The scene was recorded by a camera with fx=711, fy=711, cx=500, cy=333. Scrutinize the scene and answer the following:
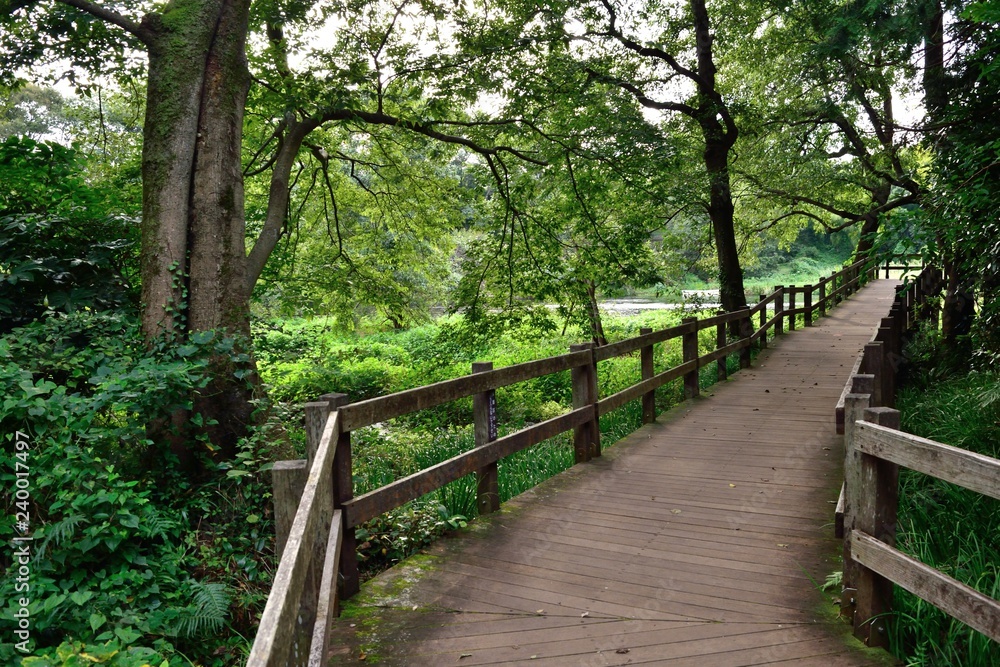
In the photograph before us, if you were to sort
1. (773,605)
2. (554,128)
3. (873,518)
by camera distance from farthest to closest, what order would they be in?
(554,128) → (773,605) → (873,518)

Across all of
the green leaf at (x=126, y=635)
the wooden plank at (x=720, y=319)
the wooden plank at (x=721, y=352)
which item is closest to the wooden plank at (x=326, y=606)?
the green leaf at (x=126, y=635)

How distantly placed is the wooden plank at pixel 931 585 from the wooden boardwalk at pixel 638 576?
0.41m

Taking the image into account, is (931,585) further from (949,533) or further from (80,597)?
(80,597)

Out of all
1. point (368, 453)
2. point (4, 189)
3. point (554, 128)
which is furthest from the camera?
point (554, 128)

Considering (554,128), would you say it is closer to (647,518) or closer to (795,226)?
(647,518)

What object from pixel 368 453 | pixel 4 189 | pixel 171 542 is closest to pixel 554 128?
pixel 368 453

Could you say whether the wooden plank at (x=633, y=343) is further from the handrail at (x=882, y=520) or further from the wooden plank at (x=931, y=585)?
the wooden plank at (x=931, y=585)

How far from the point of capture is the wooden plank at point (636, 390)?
23.6 feet

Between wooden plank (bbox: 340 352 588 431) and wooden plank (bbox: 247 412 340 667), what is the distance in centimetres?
138

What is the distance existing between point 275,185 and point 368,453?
3.41m

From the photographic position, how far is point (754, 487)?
5914mm

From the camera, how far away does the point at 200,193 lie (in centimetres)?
630

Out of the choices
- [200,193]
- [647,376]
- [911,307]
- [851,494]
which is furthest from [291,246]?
[911,307]

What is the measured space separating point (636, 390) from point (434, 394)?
3.86 meters
